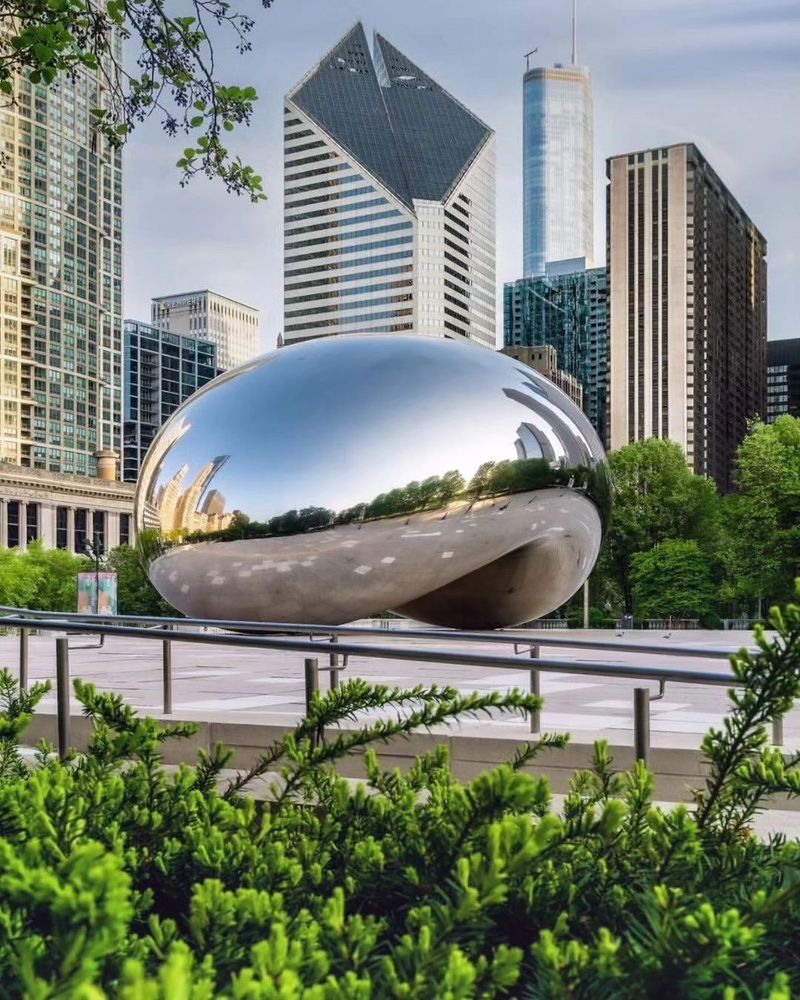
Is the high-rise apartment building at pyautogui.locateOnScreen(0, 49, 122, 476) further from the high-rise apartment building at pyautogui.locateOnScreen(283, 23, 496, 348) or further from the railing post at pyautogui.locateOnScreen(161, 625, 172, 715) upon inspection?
the railing post at pyautogui.locateOnScreen(161, 625, 172, 715)

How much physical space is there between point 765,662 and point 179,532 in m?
11.1

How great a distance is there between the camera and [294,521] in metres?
12.6

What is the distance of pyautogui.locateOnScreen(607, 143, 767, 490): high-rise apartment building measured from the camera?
175 meters

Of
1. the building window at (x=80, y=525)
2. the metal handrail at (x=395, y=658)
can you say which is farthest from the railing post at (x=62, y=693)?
the building window at (x=80, y=525)

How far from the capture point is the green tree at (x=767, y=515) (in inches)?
1978

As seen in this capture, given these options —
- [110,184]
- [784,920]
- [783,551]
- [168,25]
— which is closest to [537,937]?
[784,920]

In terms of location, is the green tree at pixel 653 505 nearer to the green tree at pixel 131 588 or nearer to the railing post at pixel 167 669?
the green tree at pixel 131 588

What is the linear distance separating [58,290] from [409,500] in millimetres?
167974

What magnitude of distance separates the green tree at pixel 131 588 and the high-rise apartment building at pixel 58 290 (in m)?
60.3

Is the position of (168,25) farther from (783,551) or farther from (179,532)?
(783,551)

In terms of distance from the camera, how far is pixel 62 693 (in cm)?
632

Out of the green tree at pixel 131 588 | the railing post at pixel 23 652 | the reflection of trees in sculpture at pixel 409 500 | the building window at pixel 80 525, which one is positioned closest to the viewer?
the railing post at pixel 23 652

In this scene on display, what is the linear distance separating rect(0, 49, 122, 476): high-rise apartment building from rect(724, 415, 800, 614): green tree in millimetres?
119560

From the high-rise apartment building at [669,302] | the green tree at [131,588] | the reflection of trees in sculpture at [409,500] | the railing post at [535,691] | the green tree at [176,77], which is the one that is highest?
the high-rise apartment building at [669,302]
